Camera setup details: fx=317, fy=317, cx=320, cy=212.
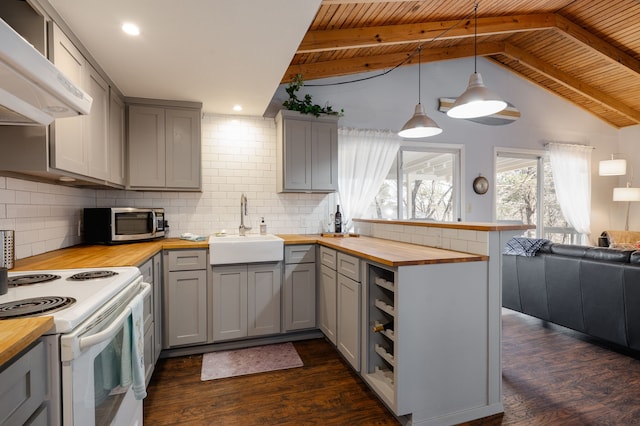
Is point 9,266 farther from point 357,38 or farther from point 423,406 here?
point 357,38

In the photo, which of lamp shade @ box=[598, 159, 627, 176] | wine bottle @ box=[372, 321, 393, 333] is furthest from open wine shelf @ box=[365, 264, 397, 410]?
lamp shade @ box=[598, 159, 627, 176]

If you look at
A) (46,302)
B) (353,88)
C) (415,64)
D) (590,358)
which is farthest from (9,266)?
(415,64)

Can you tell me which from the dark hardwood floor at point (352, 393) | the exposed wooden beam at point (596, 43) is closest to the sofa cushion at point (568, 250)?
the dark hardwood floor at point (352, 393)

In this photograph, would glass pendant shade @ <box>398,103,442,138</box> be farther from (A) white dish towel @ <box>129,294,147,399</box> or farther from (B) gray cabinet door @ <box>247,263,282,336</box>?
(A) white dish towel @ <box>129,294,147,399</box>

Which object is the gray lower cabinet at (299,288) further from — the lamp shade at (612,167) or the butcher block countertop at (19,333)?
the lamp shade at (612,167)

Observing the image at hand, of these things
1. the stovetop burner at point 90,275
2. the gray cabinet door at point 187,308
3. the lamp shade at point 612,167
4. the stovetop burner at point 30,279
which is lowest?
the gray cabinet door at point 187,308

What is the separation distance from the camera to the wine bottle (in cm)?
194

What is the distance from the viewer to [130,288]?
144 centimetres

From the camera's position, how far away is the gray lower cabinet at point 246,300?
2.76 meters

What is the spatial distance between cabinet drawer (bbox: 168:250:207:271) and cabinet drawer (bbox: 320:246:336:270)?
1025mm

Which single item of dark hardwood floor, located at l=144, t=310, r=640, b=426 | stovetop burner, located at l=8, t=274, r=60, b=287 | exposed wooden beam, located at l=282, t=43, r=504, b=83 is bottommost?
dark hardwood floor, located at l=144, t=310, r=640, b=426

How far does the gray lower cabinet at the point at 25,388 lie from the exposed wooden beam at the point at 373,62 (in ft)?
11.0

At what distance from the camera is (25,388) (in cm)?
78

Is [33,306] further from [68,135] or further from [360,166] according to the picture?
[360,166]
